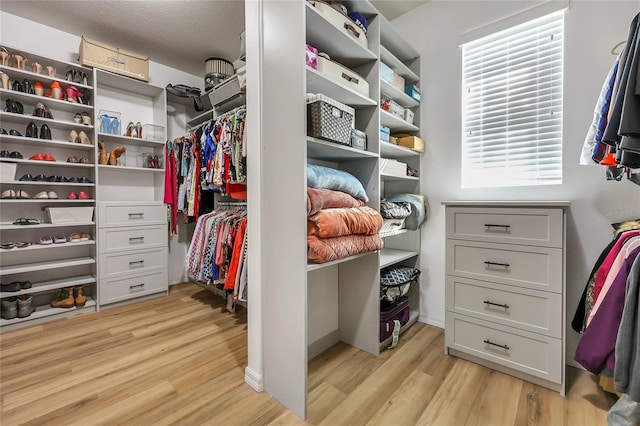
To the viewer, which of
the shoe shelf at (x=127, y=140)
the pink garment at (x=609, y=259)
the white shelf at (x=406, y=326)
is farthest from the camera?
the shoe shelf at (x=127, y=140)

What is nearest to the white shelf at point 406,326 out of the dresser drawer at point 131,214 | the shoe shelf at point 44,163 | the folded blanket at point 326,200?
the folded blanket at point 326,200

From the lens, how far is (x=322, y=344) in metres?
1.90

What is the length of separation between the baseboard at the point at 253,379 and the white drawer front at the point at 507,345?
117 cm

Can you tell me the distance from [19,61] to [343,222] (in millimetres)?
2977

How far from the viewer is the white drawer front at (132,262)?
261cm

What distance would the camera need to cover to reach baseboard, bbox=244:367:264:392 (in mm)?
1493

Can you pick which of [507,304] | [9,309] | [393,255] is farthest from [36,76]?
[507,304]

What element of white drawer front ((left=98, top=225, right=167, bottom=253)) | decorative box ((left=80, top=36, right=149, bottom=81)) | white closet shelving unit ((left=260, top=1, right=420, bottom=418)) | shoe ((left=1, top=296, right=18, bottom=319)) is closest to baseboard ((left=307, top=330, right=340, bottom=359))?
white closet shelving unit ((left=260, top=1, right=420, bottom=418))

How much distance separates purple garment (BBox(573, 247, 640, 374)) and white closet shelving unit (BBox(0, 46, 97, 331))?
3450 millimetres

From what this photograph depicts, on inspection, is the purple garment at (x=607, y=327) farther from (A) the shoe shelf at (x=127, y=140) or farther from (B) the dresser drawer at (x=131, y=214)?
(A) the shoe shelf at (x=127, y=140)

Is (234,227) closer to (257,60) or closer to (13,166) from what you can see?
(257,60)

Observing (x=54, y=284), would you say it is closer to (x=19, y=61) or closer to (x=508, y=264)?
(x=19, y=61)

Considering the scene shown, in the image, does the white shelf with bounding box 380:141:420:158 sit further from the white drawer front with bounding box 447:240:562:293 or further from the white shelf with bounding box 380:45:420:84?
the white drawer front with bounding box 447:240:562:293

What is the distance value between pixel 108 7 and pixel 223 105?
1.11 meters
